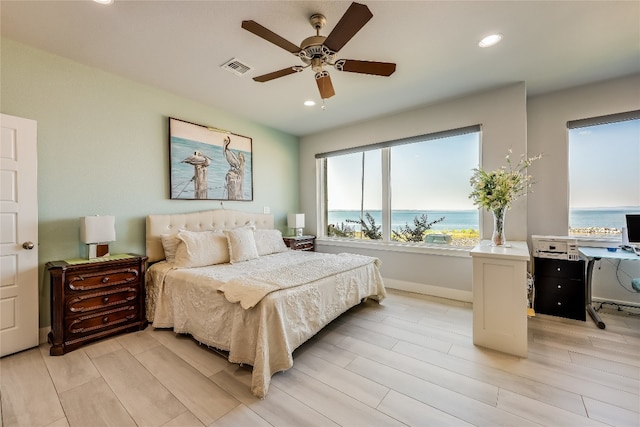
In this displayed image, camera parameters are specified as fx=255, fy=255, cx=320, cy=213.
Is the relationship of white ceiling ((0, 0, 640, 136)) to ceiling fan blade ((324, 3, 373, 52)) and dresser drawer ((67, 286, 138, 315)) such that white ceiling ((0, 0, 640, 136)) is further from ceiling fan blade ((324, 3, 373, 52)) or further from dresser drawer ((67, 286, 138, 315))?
dresser drawer ((67, 286, 138, 315))

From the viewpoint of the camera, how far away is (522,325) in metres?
2.16

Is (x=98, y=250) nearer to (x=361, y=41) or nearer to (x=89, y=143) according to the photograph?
(x=89, y=143)

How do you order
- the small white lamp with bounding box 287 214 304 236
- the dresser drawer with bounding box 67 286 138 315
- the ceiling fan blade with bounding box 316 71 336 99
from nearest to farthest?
the ceiling fan blade with bounding box 316 71 336 99, the dresser drawer with bounding box 67 286 138 315, the small white lamp with bounding box 287 214 304 236

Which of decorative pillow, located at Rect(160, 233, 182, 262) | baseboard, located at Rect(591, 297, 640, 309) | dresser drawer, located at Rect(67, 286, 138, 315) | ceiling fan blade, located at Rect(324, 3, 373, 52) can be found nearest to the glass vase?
baseboard, located at Rect(591, 297, 640, 309)

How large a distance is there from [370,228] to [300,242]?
1.30 meters

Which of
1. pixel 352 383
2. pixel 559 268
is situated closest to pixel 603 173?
pixel 559 268

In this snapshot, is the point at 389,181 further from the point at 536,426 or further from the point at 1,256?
the point at 1,256

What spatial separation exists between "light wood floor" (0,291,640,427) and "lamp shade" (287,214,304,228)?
2.43 m

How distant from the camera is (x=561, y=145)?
3307mm

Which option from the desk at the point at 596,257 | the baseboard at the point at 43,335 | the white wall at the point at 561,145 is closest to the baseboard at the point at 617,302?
the white wall at the point at 561,145

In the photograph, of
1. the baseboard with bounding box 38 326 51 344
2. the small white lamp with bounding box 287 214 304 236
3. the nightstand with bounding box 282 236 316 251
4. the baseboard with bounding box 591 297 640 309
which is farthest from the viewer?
the small white lamp with bounding box 287 214 304 236

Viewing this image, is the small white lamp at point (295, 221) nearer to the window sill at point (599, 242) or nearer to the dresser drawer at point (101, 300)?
the dresser drawer at point (101, 300)

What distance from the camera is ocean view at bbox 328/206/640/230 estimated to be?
10.3 ft

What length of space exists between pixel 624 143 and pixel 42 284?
658 centimetres
